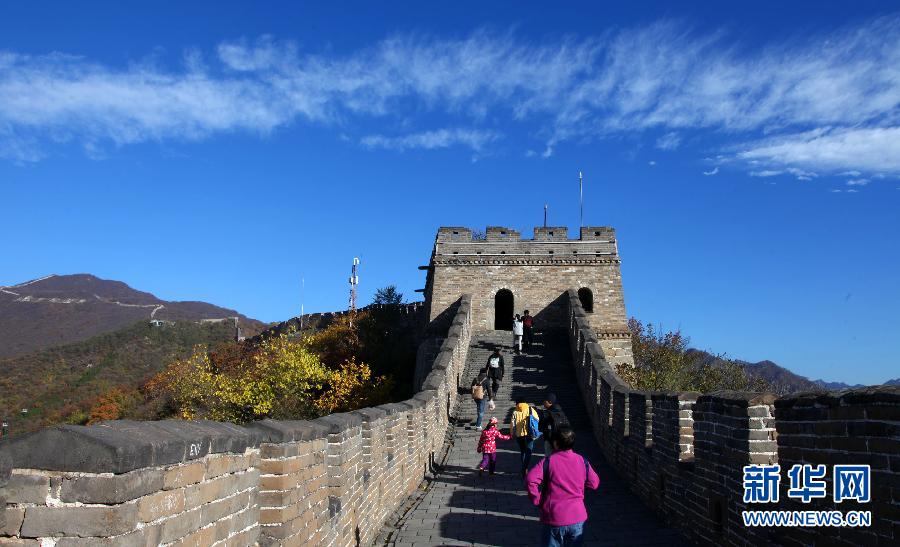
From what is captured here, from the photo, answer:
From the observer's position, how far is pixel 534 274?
27.2 metres

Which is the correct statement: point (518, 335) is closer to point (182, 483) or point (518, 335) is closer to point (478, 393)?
point (478, 393)

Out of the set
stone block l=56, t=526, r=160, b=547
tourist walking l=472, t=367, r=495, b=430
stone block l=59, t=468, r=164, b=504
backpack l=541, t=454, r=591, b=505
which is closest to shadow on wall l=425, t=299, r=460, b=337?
tourist walking l=472, t=367, r=495, b=430

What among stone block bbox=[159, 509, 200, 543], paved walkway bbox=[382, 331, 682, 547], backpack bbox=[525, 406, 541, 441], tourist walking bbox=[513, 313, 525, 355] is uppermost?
tourist walking bbox=[513, 313, 525, 355]

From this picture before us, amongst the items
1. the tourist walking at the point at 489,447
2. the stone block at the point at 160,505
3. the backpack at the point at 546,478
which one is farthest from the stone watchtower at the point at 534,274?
the stone block at the point at 160,505

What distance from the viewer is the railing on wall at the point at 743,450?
13.5ft

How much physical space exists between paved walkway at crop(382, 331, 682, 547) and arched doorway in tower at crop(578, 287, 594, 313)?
8421 millimetres

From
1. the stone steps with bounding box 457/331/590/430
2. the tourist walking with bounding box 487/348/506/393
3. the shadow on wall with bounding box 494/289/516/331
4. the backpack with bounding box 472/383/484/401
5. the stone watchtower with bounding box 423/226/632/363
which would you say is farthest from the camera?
the shadow on wall with bounding box 494/289/516/331

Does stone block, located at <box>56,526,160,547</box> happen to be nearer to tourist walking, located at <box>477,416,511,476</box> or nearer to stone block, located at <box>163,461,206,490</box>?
stone block, located at <box>163,461,206,490</box>

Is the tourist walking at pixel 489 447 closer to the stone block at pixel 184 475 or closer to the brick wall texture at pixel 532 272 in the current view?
the stone block at pixel 184 475

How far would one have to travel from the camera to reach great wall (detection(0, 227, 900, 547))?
2328 millimetres

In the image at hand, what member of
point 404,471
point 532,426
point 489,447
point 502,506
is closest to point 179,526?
point 404,471

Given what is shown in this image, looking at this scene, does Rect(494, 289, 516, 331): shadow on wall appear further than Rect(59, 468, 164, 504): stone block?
Yes

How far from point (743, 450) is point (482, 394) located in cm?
1028

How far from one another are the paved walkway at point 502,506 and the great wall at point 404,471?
0.18ft
